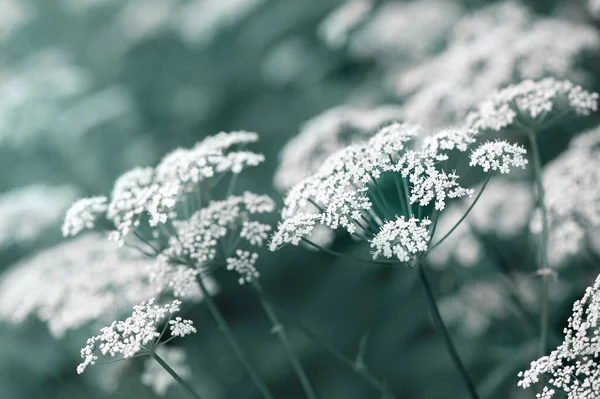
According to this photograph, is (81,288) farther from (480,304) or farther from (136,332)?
(480,304)

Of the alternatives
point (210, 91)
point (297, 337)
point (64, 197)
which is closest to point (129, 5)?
point (210, 91)

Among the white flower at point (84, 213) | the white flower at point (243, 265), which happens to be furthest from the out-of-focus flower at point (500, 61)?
the white flower at point (84, 213)

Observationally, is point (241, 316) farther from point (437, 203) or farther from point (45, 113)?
point (437, 203)

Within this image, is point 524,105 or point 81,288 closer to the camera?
point 524,105

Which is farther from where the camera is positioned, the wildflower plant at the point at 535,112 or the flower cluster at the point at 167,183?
the wildflower plant at the point at 535,112

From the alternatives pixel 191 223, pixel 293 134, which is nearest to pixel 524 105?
pixel 191 223

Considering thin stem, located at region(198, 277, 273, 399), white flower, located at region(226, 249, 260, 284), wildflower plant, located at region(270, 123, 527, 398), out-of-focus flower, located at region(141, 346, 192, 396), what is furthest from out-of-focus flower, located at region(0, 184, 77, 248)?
wildflower plant, located at region(270, 123, 527, 398)

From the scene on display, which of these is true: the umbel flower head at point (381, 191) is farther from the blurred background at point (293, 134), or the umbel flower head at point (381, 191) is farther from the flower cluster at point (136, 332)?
the blurred background at point (293, 134)
